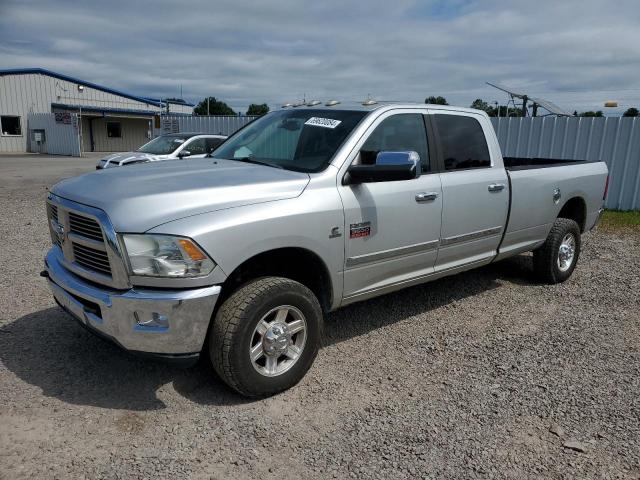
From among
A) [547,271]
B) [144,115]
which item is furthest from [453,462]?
[144,115]

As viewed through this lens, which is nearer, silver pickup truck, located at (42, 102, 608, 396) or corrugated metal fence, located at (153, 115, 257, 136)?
silver pickup truck, located at (42, 102, 608, 396)

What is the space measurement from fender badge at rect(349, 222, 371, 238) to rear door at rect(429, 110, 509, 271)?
895mm

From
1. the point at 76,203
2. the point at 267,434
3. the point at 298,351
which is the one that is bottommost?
the point at 267,434

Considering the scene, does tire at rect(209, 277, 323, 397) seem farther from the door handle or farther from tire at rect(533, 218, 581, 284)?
tire at rect(533, 218, 581, 284)

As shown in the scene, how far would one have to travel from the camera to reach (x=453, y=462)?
280 centimetres

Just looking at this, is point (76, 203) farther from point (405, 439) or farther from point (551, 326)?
point (551, 326)

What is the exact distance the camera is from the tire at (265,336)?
3092 mm

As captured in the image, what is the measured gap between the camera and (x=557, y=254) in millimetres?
5840

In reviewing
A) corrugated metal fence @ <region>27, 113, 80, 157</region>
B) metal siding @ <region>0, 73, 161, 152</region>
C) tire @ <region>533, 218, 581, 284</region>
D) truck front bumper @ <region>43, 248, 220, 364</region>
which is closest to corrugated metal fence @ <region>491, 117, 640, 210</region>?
tire @ <region>533, 218, 581, 284</region>

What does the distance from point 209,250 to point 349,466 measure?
1.37 meters

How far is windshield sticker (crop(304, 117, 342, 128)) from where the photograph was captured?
404cm

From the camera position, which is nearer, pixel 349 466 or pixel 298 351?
pixel 349 466

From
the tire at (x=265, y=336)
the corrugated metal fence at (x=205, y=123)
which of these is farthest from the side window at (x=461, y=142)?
the corrugated metal fence at (x=205, y=123)

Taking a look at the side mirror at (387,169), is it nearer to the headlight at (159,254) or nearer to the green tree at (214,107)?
the headlight at (159,254)
